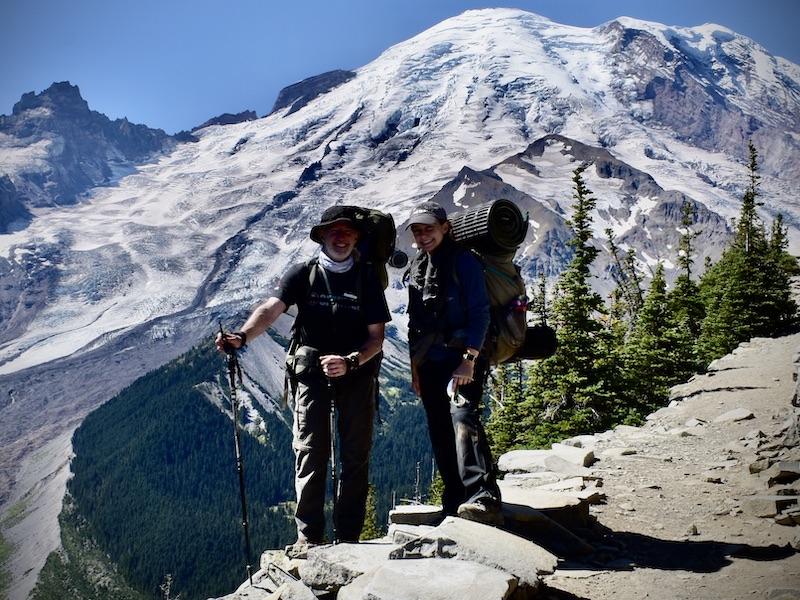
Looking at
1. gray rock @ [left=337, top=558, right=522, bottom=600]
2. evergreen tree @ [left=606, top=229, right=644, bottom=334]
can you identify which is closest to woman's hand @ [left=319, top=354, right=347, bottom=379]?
gray rock @ [left=337, top=558, right=522, bottom=600]

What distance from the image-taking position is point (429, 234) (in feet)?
18.5

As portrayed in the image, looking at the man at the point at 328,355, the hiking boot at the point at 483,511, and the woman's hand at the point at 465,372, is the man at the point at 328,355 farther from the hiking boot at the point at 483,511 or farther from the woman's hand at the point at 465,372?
the hiking boot at the point at 483,511

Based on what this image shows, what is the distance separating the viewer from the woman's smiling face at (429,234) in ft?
18.4

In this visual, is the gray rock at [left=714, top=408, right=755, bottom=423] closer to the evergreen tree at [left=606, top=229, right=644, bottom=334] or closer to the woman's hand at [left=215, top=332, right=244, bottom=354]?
the woman's hand at [left=215, top=332, right=244, bottom=354]

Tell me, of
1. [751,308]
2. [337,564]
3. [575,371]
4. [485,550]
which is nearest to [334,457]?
[337,564]

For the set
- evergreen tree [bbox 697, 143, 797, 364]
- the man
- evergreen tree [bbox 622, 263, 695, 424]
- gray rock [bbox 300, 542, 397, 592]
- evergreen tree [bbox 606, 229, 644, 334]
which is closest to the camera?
gray rock [bbox 300, 542, 397, 592]

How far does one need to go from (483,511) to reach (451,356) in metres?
1.29

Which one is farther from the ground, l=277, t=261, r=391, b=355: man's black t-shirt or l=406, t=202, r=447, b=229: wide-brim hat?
l=406, t=202, r=447, b=229: wide-brim hat

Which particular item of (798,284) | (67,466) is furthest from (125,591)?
(798,284)

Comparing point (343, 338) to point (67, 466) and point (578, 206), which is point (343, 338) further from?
point (67, 466)

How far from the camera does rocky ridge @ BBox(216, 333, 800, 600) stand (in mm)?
4191

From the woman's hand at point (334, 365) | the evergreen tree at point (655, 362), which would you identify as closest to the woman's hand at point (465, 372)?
the woman's hand at point (334, 365)

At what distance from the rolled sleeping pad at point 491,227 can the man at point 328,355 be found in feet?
3.08

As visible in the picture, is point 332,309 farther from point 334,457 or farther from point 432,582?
point 432,582
